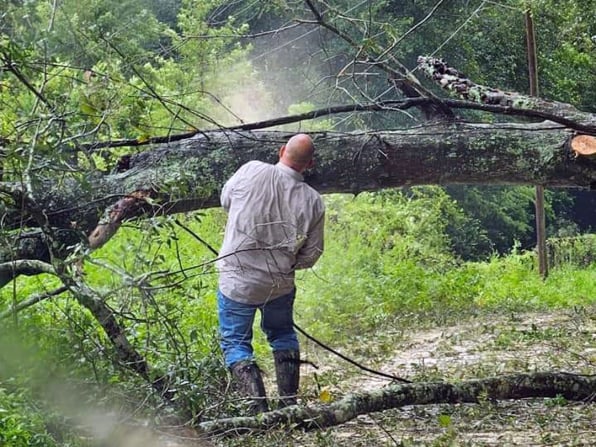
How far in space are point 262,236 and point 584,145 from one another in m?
2.04

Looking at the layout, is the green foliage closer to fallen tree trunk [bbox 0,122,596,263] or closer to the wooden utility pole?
fallen tree trunk [bbox 0,122,596,263]

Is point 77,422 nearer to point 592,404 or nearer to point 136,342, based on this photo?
point 136,342

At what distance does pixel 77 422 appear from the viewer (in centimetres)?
376

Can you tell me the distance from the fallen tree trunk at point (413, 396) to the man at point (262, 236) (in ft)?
3.02

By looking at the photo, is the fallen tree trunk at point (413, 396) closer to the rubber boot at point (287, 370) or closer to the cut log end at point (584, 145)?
the rubber boot at point (287, 370)

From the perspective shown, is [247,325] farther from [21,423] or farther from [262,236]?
[21,423]

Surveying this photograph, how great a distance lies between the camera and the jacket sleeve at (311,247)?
559 cm

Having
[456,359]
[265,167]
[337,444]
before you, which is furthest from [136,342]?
[456,359]

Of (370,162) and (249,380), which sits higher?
(370,162)

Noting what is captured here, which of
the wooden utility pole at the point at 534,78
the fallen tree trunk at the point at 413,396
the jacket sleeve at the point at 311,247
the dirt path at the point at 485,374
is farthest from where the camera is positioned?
the wooden utility pole at the point at 534,78

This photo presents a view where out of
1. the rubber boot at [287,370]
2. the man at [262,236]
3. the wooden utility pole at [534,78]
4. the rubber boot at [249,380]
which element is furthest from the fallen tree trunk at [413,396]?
the wooden utility pole at [534,78]

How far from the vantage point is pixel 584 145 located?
5.54 meters

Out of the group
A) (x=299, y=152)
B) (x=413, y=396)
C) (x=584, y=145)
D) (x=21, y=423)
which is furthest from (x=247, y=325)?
(x=584, y=145)

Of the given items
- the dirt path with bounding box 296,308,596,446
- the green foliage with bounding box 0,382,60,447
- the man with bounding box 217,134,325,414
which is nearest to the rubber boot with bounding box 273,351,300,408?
the man with bounding box 217,134,325,414
